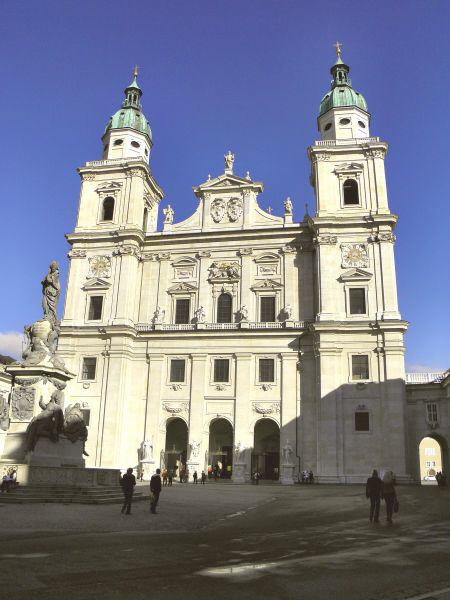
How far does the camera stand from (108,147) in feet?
162

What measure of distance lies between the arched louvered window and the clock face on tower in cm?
925

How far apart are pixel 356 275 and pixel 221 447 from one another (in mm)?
16342

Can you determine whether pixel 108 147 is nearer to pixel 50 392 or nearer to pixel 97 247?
pixel 97 247

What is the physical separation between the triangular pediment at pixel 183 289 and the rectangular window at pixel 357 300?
1218cm

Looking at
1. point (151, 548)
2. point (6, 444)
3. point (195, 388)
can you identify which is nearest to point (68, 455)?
point (6, 444)

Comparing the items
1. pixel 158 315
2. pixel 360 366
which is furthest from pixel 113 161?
pixel 360 366

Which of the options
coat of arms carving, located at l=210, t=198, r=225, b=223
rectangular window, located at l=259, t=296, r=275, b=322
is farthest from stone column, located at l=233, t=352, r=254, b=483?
coat of arms carving, located at l=210, t=198, r=225, b=223

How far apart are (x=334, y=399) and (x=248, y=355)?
22.9 ft

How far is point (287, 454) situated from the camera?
3609 cm

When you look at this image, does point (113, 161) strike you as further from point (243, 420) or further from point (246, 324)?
point (243, 420)

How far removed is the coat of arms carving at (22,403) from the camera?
17328 millimetres

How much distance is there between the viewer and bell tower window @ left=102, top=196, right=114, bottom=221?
4647 cm

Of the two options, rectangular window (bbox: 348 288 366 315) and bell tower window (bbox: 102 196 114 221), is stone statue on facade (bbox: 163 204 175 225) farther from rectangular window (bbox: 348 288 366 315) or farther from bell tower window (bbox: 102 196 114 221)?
rectangular window (bbox: 348 288 366 315)

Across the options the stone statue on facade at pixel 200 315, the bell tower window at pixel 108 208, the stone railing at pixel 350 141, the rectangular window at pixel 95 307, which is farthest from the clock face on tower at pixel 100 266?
the stone railing at pixel 350 141
